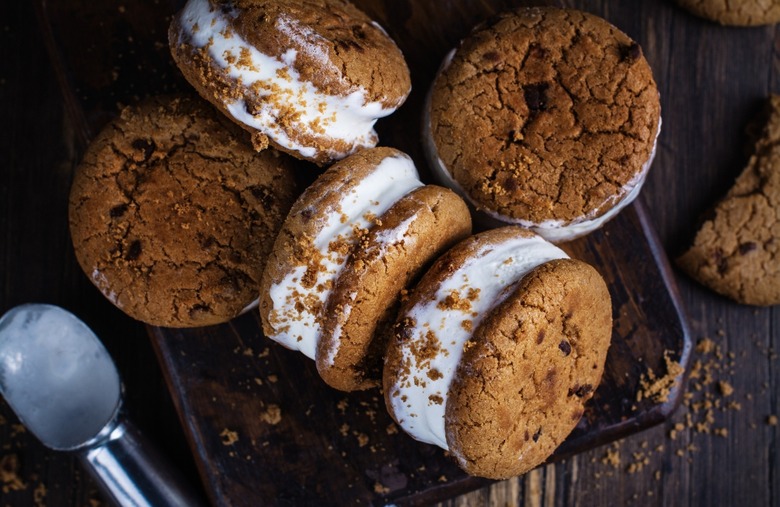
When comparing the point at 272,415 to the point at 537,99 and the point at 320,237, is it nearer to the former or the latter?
the point at 320,237

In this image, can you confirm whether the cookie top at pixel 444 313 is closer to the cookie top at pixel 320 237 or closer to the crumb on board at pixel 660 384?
the cookie top at pixel 320 237

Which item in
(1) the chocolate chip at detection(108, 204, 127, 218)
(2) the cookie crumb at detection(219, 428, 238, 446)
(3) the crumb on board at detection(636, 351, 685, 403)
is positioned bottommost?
(2) the cookie crumb at detection(219, 428, 238, 446)

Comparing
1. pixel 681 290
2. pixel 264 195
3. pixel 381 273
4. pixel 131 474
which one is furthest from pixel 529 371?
pixel 131 474

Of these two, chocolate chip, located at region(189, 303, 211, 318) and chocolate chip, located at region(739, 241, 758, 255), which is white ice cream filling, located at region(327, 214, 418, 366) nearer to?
chocolate chip, located at region(189, 303, 211, 318)

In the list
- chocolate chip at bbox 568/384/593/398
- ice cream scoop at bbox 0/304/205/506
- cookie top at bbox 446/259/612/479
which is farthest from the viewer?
ice cream scoop at bbox 0/304/205/506

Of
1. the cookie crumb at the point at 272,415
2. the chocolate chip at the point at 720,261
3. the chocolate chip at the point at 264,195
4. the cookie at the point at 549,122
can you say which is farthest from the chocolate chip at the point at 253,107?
the chocolate chip at the point at 720,261

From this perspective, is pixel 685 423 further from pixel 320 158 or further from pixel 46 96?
pixel 46 96

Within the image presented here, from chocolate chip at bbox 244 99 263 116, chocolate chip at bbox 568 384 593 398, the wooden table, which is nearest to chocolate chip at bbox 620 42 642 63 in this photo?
the wooden table

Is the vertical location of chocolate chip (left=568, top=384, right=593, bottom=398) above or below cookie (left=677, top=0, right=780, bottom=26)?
below
